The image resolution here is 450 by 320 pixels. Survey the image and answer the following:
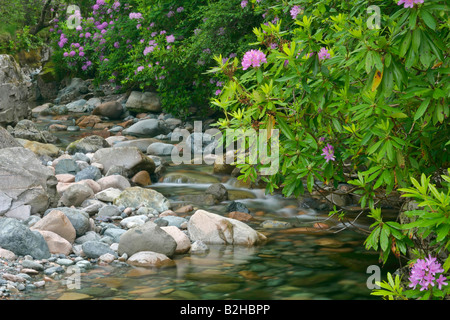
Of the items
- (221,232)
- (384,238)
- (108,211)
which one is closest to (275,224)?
(221,232)

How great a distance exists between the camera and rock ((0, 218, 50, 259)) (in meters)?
5.09

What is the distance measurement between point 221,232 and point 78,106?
12593mm

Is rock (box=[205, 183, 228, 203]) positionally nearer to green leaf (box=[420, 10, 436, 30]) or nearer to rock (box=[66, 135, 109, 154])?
rock (box=[66, 135, 109, 154])

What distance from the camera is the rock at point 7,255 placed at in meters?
4.91

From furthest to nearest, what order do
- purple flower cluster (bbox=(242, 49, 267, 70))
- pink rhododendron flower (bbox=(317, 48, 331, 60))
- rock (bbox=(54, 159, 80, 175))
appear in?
rock (bbox=(54, 159, 80, 175)) → purple flower cluster (bbox=(242, 49, 267, 70)) → pink rhododendron flower (bbox=(317, 48, 331, 60))

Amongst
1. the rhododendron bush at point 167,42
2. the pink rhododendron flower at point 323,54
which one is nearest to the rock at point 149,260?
the pink rhododendron flower at point 323,54

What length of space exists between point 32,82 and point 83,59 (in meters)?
2.96

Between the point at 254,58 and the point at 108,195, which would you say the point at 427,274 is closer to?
the point at 254,58

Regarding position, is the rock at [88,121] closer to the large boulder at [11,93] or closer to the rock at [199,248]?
the large boulder at [11,93]

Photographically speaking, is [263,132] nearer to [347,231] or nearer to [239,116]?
[239,116]

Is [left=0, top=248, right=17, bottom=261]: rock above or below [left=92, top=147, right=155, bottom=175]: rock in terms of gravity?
below

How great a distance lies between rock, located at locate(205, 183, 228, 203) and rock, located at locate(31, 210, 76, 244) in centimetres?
282

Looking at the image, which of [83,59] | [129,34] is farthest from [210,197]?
[83,59]

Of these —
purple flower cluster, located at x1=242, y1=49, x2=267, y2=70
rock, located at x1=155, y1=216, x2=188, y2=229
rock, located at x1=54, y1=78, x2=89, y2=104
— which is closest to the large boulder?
rock, located at x1=54, y1=78, x2=89, y2=104
